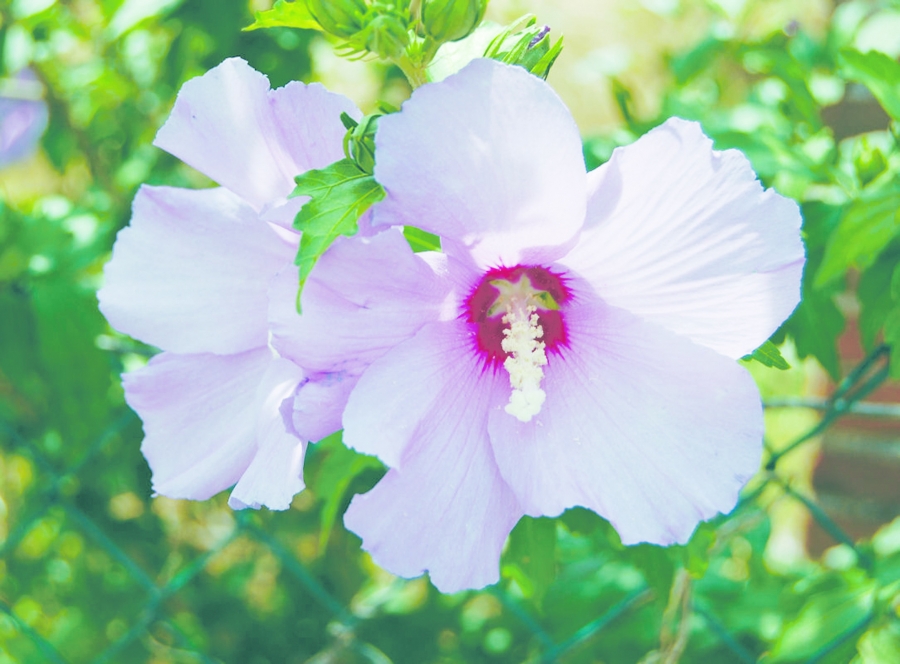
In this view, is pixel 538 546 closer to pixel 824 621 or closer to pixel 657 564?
pixel 657 564

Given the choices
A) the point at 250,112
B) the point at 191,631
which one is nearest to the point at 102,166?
the point at 191,631

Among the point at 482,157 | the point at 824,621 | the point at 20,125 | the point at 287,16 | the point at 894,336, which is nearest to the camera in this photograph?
the point at 482,157

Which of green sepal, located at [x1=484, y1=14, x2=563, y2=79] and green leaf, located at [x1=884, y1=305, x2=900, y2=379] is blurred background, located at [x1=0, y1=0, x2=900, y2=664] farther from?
green sepal, located at [x1=484, y1=14, x2=563, y2=79]

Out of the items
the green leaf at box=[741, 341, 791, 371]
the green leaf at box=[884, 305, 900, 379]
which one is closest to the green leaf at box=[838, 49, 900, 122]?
the green leaf at box=[884, 305, 900, 379]

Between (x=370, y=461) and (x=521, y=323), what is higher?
(x=521, y=323)

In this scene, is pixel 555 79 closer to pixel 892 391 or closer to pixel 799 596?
pixel 892 391

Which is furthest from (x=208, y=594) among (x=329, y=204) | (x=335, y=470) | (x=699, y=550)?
(x=329, y=204)

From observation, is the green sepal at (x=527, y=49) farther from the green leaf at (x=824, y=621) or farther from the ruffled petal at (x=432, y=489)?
the green leaf at (x=824, y=621)

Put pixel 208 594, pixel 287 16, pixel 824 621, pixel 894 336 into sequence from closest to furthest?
pixel 287 16, pixel 894 336, pixel 824 621, pixel 208 594
